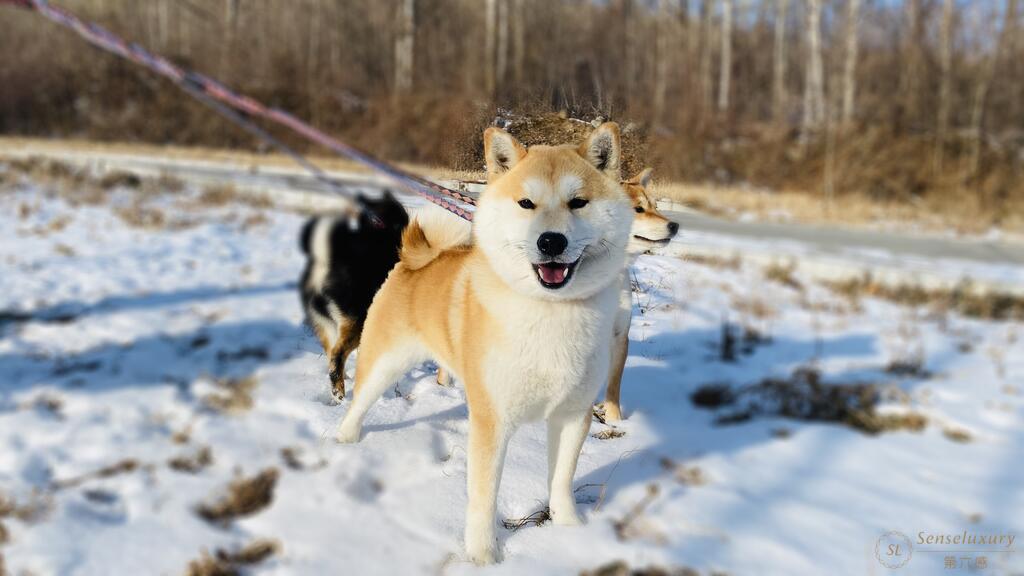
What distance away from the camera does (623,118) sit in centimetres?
77

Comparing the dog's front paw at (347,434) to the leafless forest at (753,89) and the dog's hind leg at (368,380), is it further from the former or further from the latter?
the leafless forest at (753,89)

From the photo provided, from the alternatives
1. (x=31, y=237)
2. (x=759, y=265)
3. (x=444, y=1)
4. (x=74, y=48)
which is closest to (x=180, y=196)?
(x=31, y=237)

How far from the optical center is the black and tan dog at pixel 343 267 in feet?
2.84

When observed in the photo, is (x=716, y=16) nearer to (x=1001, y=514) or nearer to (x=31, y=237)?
(x=31, y=237)

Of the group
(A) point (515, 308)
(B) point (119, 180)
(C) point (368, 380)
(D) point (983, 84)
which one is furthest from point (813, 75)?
(C) point (368, 380)

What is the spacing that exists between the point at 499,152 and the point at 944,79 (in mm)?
28908

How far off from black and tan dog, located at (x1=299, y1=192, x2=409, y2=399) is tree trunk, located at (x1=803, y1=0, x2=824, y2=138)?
81.9 ft

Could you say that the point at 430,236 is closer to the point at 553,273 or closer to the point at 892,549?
the point at 553,273

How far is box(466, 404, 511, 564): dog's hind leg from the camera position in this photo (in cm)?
90

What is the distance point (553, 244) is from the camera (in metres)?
0.76

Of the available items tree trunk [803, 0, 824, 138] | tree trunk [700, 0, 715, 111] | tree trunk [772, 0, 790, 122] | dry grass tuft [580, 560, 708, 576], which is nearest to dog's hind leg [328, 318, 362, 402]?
dry grass tuft [580, 560, 708, 576]

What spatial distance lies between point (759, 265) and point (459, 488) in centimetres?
946

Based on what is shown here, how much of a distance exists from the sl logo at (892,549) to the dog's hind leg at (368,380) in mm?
1152

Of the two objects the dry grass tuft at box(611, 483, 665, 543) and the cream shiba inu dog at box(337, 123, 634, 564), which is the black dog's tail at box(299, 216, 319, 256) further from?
the dry grass tuft at box(611, 483, 665, 543)
